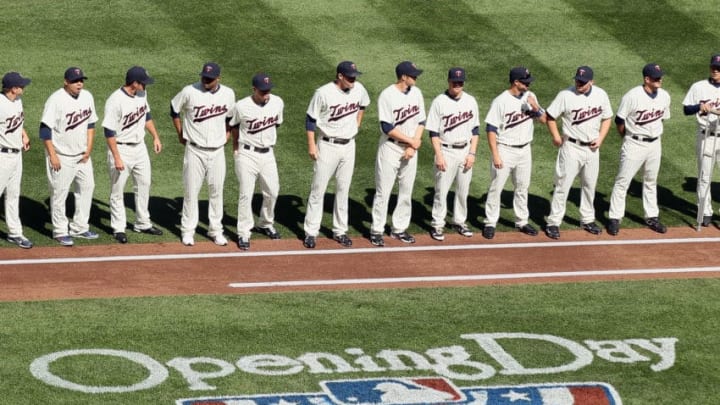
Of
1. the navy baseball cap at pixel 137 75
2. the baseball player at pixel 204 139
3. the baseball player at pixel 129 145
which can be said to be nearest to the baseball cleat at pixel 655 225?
the baseball player at pixel 204 139

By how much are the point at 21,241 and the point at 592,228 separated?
687cm

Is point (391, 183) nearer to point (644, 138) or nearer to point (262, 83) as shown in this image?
point (262, 83)

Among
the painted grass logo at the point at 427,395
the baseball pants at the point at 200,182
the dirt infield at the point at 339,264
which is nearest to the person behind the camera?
the painted grass logo at the point at 427,395

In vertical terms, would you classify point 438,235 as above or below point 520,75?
below

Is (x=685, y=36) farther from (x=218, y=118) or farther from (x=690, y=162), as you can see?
(x=218, y=118)

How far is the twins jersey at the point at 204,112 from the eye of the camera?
15750 mm

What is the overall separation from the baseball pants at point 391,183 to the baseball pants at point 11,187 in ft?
13.6

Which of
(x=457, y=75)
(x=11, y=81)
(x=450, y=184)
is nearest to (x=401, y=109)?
(x=457, y=75)

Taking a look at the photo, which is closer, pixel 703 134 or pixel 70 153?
pixel 70 153

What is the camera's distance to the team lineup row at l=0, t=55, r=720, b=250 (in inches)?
621

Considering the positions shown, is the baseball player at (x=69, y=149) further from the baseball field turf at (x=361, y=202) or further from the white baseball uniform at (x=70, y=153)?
the baseball field turf at (x=361, y=202)

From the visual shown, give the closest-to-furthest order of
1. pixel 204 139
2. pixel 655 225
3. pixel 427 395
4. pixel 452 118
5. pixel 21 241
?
pixel 427 395, pixel 21 241, pixel 204 139, pixel 452 118, pixel 655 225

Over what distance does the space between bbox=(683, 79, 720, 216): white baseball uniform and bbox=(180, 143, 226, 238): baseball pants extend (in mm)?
5842

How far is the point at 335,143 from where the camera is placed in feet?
52.8
